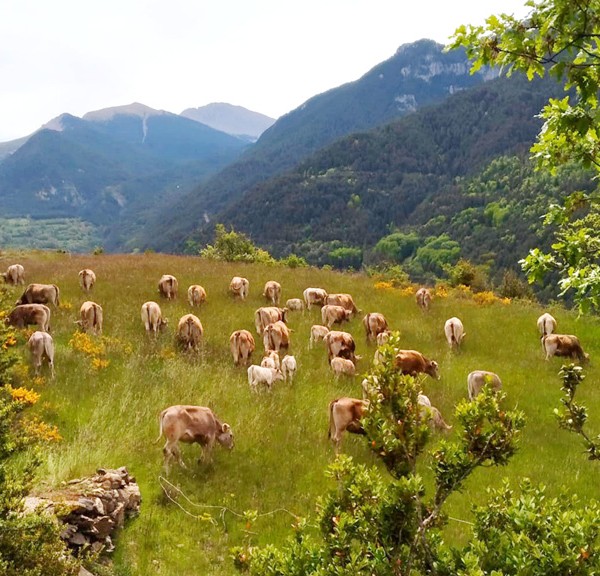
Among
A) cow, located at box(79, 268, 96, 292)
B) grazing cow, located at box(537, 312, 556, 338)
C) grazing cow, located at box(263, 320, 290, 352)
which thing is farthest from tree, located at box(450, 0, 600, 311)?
cow, located at box(79, 268, 96, 292)

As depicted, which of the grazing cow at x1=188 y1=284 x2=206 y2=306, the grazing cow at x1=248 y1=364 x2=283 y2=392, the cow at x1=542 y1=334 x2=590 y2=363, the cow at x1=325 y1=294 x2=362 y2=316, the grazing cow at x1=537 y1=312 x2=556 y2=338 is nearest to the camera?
the grazing cow at x1=248 y1=364 x2=283 y2=392

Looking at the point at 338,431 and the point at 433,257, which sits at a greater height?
the point at 338,431

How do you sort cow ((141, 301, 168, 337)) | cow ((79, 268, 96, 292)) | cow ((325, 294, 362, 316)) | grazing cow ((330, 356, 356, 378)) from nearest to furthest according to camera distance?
grazing cow ((330, 356, 356, 378))
cow ((141, 301, 168, 337))
cow ((79, 268, 96, 292))
cow ((325, 294, 362, 316))

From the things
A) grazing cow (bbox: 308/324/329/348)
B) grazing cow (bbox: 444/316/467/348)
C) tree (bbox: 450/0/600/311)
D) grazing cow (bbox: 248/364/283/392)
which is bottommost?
grazing cow (bbox: 444/316/467/348)

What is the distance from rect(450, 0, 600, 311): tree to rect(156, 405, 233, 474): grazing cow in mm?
6686

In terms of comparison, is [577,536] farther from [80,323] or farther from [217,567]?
[80,323]

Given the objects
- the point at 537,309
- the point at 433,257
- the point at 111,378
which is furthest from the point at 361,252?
the point at 111,378

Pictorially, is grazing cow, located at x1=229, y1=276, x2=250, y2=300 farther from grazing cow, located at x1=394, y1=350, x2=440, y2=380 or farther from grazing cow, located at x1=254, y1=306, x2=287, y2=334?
grazing cow, located at x1=394, y1=350, x2=440, y2=380

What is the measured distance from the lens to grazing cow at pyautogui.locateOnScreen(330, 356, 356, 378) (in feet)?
47.5

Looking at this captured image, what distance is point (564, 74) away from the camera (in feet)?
15.8

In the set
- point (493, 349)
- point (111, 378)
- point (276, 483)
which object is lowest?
point (493, 349)

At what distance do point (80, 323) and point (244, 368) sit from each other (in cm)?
616

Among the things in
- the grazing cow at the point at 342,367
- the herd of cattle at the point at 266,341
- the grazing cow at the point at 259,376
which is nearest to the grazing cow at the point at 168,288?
the herd of cattle at the point at 266,341

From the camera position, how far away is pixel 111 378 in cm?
1264
